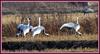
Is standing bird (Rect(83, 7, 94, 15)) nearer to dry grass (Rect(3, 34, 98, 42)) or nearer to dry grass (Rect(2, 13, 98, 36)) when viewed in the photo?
dry grass (Rect(2, 13, 98, 36))

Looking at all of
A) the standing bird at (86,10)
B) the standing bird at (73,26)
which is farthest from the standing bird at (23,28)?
the standing bird at (86,10)

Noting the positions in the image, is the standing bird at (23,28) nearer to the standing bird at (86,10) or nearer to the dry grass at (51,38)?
the dry grass at (51,38)

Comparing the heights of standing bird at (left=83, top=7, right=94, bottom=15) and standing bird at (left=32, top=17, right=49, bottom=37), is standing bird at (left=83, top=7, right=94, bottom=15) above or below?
above

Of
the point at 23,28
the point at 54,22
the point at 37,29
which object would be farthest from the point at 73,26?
the point at 23,28

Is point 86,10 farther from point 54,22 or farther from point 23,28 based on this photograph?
point 23,28

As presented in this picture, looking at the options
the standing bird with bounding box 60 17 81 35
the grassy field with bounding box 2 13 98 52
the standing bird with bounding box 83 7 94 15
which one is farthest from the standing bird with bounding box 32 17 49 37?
the standing bird with bounding box 83 7 94 15

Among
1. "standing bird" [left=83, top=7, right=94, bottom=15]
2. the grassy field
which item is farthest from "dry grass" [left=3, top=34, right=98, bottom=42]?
"standing bird" [left=83, top=7, right=94, bottom=15]

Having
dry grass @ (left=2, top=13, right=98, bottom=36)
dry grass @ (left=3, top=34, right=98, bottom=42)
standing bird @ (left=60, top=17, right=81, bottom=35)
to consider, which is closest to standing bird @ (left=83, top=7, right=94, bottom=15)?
dry grass @ (left=2, top=13, right=98, bottom=36)

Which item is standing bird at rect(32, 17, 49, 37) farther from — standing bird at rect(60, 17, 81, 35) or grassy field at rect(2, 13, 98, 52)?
standing bird at rect(60, 17, 81, 35)

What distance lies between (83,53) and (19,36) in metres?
0.84

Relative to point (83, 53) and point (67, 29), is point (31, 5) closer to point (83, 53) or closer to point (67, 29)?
point (67, 29)

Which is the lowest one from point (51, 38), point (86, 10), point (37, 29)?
point (51, 38)

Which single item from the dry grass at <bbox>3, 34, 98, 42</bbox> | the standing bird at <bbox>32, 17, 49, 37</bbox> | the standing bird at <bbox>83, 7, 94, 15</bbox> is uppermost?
the standing bird at <bbox>83, 7, 94, 15</bbox>

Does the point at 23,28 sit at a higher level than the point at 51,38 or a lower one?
higher
